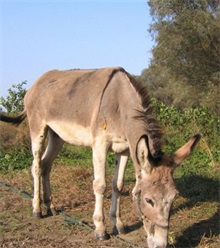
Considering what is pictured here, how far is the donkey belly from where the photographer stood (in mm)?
4915

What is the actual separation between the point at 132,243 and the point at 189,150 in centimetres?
123

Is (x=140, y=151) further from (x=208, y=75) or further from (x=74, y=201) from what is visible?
(x=208, y=75)

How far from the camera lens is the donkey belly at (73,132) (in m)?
4.92

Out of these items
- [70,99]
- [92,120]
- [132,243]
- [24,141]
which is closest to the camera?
[132,243]

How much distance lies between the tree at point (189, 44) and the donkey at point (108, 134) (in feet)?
42.4

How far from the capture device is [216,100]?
1738 centimetres

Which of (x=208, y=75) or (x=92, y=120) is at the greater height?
(x=208, y=75)

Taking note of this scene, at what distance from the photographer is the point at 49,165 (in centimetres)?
591

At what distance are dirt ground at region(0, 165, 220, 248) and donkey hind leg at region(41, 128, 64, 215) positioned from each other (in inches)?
10.1

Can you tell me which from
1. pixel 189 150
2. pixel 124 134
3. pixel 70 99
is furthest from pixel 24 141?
pixel 189 150

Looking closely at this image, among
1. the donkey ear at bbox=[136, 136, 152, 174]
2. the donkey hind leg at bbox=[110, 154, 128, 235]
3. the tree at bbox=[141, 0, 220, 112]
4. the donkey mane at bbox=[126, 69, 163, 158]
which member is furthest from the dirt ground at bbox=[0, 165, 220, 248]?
the tree at bbox=[141, 0, 220, 112]

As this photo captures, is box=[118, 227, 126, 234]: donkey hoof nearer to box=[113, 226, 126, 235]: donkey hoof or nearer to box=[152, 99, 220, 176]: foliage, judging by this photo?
box=[113, 226, 126, 235]: donkey hoof

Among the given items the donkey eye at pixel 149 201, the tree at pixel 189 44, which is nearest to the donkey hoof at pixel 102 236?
the donkey eye at pixel 149 201

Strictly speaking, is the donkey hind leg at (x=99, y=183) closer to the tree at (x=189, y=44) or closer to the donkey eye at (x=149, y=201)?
the donkey eye at (x=149, y=201)
